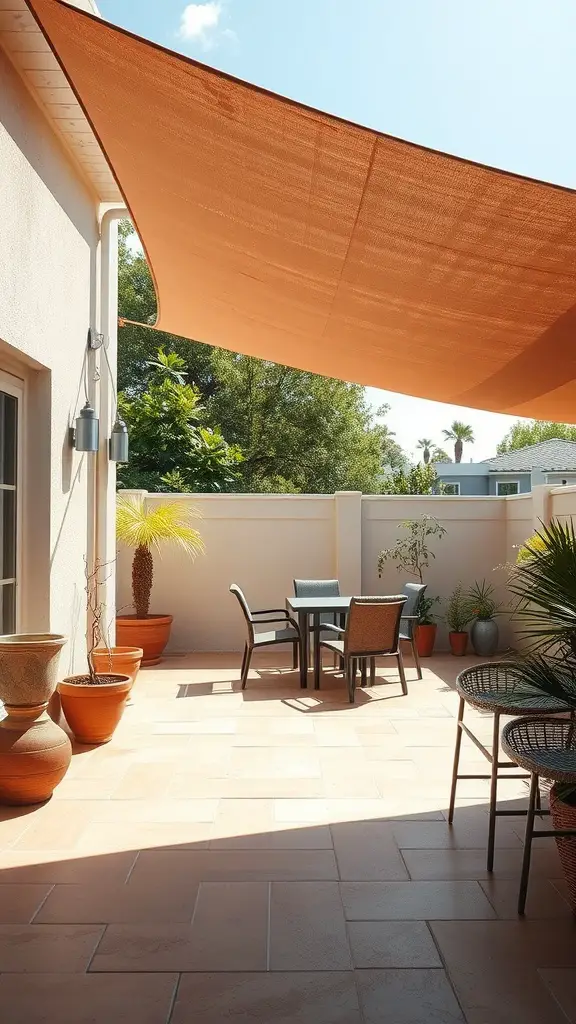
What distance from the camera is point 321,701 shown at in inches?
264

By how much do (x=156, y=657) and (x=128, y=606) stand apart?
775 mm

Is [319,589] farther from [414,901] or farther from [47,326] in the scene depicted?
[414,901]

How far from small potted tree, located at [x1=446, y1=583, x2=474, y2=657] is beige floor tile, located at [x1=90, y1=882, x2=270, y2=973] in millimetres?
6198

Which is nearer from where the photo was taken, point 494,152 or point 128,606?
point 128,606

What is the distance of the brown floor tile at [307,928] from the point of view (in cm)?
264

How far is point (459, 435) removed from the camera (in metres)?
48.9

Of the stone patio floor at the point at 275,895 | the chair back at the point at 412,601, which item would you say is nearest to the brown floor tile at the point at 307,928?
the stone patio floor at the point at 275,895

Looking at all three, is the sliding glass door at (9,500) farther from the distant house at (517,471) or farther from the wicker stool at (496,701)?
the distant house at (517,471)

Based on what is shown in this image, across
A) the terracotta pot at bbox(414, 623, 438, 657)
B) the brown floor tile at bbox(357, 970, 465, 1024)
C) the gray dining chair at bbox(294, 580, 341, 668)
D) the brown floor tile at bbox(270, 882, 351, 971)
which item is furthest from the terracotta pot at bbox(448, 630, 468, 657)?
the brown floor tile at bbox(357, 970, 465, 1024)

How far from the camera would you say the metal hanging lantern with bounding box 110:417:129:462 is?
251 inches

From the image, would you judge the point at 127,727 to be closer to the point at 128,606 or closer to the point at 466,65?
the point at 128,606

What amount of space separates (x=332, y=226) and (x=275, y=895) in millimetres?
2615

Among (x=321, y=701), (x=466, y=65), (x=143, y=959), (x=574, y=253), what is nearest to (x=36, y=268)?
(x=574, y=253)

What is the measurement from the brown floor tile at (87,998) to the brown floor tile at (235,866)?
2.34 ft
